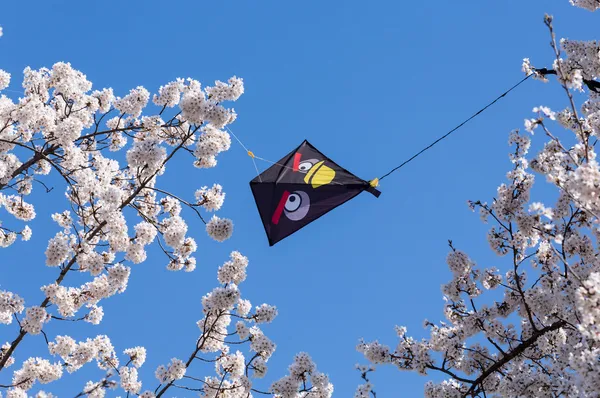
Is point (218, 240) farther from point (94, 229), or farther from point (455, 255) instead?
point (455, 255)

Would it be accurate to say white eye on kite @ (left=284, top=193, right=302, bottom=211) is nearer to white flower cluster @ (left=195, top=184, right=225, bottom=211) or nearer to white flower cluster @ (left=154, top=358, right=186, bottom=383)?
white flower cluster @ (left=195, top=184, right=225, bottom=211)

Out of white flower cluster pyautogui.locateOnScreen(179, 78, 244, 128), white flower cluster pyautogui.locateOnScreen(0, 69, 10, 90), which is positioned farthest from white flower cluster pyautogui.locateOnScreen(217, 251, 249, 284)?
white flower cluster pyautogui.locateOnScreen(0, 69, 10, 90)

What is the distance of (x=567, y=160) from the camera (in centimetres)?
670

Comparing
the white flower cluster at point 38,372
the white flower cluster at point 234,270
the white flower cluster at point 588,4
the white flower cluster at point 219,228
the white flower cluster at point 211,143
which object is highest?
the white flower cluster at point 588,4

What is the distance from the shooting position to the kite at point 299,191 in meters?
9.03

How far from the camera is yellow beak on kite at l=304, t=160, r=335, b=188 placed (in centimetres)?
946

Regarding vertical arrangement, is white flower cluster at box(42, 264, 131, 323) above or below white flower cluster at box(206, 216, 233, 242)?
Result: below

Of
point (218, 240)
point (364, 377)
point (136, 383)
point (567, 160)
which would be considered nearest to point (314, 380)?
point (364, 377)

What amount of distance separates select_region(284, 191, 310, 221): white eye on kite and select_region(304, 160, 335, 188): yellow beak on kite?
11.5 inches

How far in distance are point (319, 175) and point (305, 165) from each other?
38 cm

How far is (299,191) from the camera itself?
936cm

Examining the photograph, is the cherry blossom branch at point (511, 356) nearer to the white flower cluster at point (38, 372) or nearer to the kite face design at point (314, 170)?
the kite face design at point (314, 170)

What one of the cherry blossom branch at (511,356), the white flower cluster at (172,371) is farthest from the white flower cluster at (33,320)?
the cherry blossom branch at (511,356)

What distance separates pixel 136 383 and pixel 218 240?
138 inches
